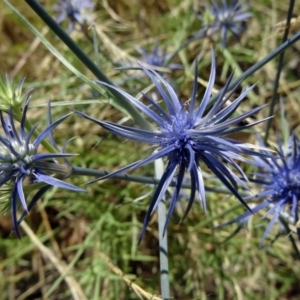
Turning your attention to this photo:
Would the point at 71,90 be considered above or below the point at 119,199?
above

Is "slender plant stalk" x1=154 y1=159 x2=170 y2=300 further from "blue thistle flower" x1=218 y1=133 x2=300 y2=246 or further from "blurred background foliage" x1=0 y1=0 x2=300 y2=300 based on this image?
"blurred background foliage" x1=0 y1=0 x2=300 y2=300

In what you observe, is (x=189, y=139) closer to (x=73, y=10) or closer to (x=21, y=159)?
(x=21, y=159)

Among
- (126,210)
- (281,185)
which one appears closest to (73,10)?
(126,210)

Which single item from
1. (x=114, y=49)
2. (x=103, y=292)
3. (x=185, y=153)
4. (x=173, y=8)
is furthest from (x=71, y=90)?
(x=185, y=153)

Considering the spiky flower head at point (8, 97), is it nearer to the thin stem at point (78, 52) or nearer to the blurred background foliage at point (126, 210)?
the thin stem at point (78, 52)

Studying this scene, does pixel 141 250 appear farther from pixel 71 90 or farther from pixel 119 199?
pixel 71 90

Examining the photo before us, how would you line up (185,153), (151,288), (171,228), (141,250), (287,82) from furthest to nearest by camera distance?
(287,82)
(141,250)
(171,228)
(151,288)
(185,153)

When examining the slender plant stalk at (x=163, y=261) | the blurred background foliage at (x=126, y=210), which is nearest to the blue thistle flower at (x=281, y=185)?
the slender plant stalk at (x=163, y=261)
